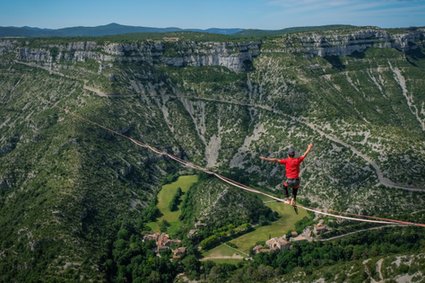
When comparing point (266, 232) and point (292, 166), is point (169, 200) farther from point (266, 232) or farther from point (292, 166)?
point (292, 166)

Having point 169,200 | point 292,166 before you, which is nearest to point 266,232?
point 169,200

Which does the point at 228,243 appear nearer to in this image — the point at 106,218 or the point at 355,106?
the point at 106,218

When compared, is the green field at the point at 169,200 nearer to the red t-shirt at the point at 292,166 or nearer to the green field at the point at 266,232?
the green field at the point at 266,232

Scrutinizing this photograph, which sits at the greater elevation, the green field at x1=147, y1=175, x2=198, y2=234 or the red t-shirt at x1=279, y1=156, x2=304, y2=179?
the red t-shirt at x1=279, y1=156, x2=304, y2=179

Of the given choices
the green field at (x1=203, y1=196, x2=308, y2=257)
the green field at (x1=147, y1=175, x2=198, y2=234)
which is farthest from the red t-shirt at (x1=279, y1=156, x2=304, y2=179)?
the green field at (x1=147, y1=175, x2=198, y2=234)

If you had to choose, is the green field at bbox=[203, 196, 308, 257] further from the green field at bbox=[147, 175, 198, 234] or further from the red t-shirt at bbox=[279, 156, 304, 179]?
the red t-shirt at bbox=[279, 156, 304, 179]

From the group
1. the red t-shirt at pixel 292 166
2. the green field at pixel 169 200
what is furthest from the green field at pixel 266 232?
the red t-shirt at pixel 292 166

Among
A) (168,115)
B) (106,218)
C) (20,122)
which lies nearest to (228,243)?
(106,218)
